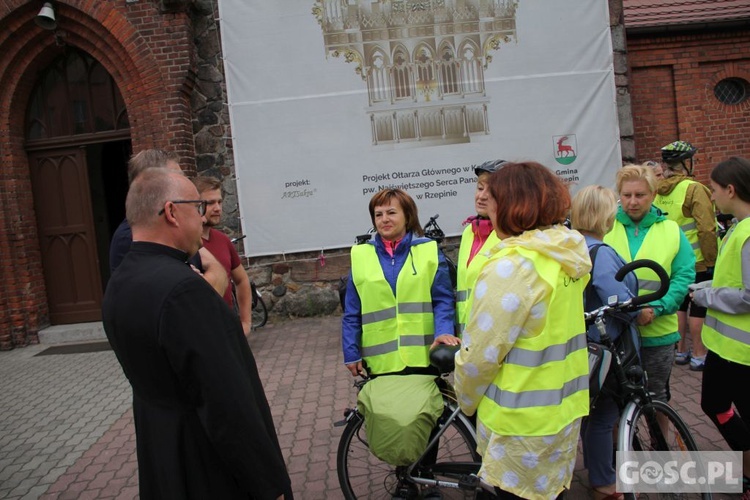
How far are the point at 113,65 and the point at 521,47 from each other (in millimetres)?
5784

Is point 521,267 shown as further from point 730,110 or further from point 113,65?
point 730,110

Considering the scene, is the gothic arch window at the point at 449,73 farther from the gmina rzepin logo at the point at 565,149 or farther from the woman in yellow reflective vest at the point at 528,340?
the woman in yellow reflective vest at the point at 528,340

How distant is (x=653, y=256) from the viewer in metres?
3.07

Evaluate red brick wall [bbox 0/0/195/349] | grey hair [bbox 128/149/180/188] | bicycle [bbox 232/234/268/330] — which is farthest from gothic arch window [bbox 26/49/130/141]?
grey hair [bbox 128/149/180/188]

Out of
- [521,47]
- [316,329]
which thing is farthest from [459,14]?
[316,329]

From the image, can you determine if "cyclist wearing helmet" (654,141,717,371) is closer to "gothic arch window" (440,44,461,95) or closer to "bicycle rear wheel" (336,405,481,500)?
"bicycle rear wheel" (336,405,481,500)

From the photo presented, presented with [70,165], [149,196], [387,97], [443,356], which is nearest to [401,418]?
[443,356]

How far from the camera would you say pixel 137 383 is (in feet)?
5.74

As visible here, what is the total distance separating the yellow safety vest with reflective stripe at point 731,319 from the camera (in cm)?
273

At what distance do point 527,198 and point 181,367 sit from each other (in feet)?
4.31

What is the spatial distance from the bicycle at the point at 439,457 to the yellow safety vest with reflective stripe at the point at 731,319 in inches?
54.0

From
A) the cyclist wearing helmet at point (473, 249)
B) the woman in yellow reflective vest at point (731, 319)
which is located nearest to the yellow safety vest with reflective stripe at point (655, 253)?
the woman in yellow reflective vest at point (731, 319)

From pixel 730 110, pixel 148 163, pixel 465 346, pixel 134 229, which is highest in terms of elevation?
pixel 730 110

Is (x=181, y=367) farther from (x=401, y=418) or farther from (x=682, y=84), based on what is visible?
(x=682, y=84)
